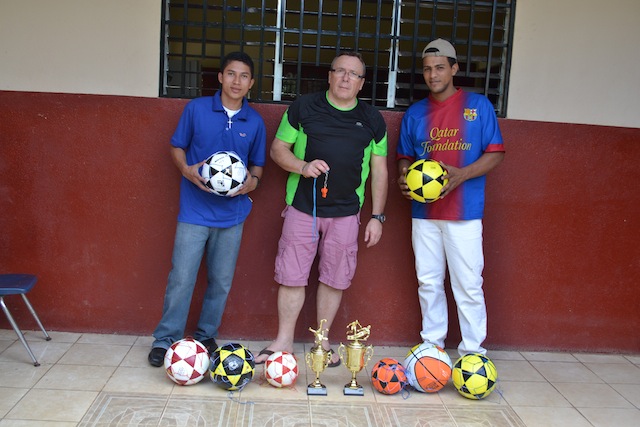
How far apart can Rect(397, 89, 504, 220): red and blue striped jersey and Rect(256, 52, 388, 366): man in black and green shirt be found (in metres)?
0.27

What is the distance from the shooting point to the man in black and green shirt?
3.84m

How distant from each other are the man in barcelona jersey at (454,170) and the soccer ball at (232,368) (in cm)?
126

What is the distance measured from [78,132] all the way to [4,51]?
67 centimetres

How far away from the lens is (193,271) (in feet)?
13.1

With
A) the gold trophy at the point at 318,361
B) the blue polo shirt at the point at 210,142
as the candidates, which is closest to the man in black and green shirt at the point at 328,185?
the blue polo shirt at the point at 210,142

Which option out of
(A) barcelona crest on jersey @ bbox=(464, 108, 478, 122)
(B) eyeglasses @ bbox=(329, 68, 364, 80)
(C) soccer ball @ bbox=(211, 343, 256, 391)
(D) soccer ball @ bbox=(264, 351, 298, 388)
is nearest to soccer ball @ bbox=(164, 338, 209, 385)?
(C) soccer ball @ bbox=(211, 343, 256, 391)

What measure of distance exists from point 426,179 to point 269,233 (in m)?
1.19

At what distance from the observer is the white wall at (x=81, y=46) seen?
4129mm

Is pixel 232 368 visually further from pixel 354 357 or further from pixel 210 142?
pixel 210 142

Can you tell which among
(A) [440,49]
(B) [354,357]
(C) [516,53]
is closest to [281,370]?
(B) [354,357]

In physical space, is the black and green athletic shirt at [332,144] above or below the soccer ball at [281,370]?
above

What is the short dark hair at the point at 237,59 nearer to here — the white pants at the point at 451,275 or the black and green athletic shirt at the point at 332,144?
the black and green athletic shirt at the point at 332,144

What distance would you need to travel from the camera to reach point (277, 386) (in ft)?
11.9

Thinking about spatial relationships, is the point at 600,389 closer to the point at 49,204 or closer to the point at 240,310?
the point at 240,310
